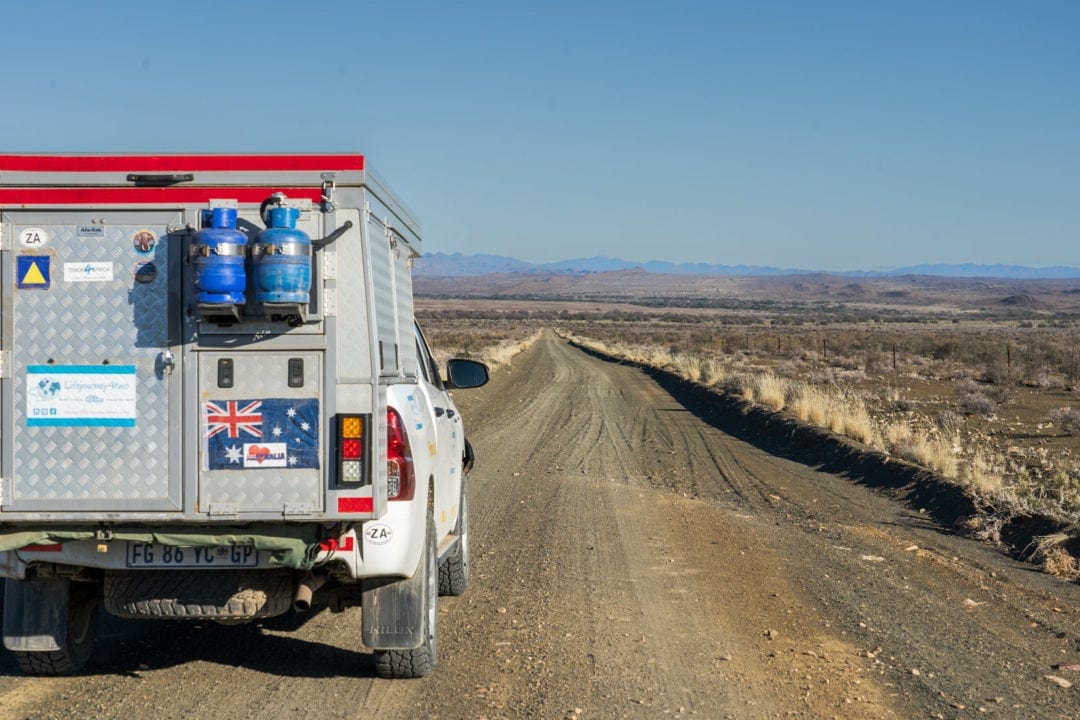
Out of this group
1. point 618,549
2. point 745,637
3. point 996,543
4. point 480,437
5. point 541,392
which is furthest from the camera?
point 541,392

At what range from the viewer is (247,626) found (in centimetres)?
762

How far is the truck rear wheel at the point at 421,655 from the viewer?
629 centimetres

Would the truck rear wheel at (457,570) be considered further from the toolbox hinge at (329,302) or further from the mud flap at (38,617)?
the toolbox hinge at (329,302)

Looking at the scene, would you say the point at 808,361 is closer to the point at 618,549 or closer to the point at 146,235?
the point at 618,549

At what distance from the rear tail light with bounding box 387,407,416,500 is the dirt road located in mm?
1090

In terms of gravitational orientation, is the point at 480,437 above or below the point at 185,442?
below

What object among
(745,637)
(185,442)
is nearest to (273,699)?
(185,442)

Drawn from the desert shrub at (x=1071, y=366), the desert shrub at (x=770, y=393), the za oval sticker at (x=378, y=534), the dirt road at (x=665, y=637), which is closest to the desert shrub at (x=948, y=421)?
the desert shrub at (x=770, y=393)

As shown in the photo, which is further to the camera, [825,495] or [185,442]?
[825,495]

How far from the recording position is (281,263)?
17.7 ft

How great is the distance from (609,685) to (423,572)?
117cm

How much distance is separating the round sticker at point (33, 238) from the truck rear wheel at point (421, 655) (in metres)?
2.52

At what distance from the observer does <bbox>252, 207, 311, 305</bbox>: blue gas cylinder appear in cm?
540

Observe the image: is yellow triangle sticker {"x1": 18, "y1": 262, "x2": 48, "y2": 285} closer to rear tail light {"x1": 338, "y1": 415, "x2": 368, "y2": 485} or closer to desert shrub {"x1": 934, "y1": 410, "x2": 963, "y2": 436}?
rear tail light {"x1": 338, "y1": 415, "x2": 368, "y2": 485}
